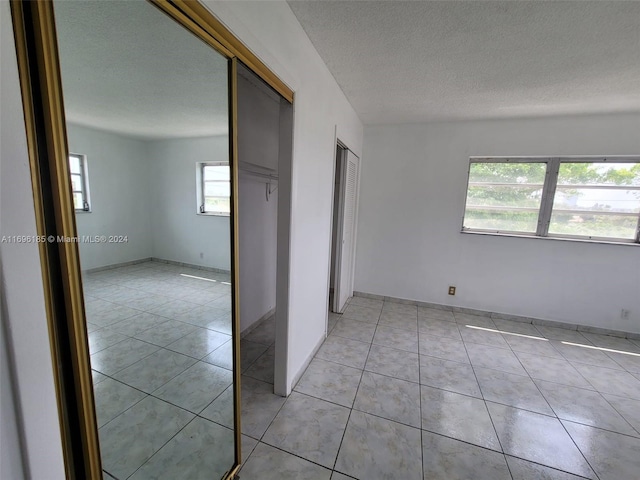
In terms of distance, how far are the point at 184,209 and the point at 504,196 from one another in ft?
11.7

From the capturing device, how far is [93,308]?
31.6 inches

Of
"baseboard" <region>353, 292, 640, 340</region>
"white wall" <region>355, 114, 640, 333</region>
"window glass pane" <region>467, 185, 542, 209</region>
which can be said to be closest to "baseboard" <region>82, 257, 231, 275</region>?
"white wall" <region>355, 114, 640, 333</region>

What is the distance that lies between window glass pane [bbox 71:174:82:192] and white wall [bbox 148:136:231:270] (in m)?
0.52

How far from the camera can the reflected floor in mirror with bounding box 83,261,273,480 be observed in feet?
3.23

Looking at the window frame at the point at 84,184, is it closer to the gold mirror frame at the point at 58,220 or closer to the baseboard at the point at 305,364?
the gold mirror frame at the point at 58,220

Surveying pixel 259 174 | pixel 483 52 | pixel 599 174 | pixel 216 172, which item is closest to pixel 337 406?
pixel 216 172

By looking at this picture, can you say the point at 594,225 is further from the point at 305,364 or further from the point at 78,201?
the point at 78,201

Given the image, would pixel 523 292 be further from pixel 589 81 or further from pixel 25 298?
pixel 25 298

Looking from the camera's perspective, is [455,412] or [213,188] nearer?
[213,188]

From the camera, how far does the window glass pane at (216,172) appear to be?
1246mm

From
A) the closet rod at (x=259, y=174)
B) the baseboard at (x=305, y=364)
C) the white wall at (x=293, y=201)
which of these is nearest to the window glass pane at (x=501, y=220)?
the white wall at (x=293, y=201)

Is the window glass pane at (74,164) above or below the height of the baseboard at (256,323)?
above

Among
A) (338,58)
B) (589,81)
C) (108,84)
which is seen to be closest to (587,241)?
(589,81)

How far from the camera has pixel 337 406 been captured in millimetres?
1880
